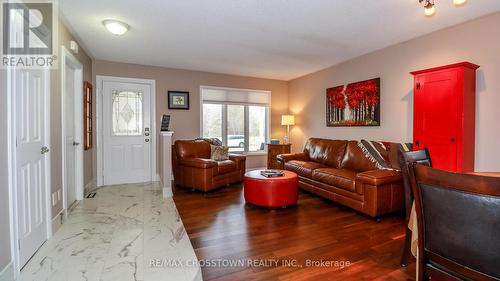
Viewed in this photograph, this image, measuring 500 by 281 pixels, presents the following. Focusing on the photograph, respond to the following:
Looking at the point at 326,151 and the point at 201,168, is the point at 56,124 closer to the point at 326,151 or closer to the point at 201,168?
the point at 201,168

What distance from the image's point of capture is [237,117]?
6.01 metres

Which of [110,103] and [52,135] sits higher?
[110,103]

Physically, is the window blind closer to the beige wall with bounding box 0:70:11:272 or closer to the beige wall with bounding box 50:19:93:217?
the beige wall with bounding box 50:19:93:217

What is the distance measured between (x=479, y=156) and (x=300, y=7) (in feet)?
8.63

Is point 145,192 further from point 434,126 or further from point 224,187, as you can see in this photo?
point 434,126

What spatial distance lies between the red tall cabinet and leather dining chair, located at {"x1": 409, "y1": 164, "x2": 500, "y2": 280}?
227cm

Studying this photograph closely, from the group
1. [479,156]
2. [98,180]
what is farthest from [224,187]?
[479,156]

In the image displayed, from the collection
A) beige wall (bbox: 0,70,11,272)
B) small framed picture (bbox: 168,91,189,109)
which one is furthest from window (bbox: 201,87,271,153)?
beige wall (bbox: 0,70,11,272)

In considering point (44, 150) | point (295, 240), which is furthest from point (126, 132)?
point (295, 240)

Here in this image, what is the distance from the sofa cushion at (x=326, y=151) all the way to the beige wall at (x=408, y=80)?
0.37 metres

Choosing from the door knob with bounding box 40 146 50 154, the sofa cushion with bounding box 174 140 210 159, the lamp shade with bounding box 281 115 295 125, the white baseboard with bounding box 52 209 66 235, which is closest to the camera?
the door knob with bounding box 40 146 50 154

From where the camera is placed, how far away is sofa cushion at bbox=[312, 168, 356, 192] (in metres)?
3.34

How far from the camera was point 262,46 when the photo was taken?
3.87 m

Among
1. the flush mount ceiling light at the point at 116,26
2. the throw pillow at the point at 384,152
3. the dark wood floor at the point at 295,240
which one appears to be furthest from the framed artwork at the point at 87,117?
the throw pillow at the point at 384,152
